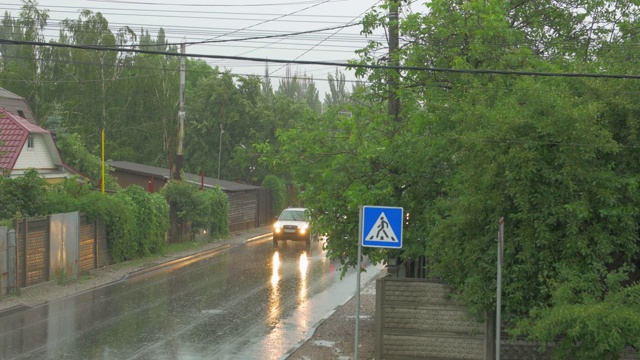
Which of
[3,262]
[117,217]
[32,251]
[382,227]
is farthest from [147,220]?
[382,227]

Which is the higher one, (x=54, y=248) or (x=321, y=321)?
(x=54, y=248)

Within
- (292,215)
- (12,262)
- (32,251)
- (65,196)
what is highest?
(65,196)

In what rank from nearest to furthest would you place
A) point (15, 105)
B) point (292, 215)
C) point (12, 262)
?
1. point (12, 262)
2. point (292, 215)
3. point (15, 105)

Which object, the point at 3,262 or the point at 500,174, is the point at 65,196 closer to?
the point at 3,262

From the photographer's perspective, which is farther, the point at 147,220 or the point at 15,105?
the point at 15,105

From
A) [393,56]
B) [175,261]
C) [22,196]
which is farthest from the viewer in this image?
[175,261]

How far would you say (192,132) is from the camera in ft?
188

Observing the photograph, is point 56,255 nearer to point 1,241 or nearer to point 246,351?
→ point 1,241

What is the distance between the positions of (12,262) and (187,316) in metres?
5.26

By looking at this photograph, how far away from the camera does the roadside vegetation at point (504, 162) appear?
9719 millimetres

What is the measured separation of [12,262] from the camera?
62.7 feet

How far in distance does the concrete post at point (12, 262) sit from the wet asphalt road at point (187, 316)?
49.6 inches

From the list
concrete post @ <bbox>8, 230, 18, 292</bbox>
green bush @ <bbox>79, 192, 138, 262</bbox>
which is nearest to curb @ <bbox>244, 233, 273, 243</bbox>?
green bush @ <bbox>79, 192, 138, 262</bbox>

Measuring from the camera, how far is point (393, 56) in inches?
599
